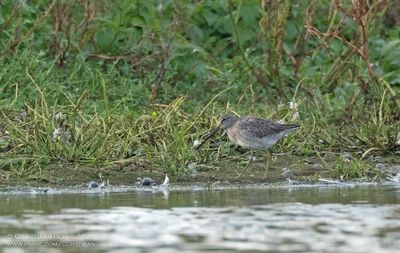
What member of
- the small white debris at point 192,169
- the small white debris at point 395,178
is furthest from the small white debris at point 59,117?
the small white debris at point 395,178

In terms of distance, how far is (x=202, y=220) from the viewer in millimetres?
9102

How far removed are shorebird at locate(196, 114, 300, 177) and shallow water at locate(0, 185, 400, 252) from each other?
0.83 m

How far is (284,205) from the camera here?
9945mm

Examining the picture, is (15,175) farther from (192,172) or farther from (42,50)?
(42,50)

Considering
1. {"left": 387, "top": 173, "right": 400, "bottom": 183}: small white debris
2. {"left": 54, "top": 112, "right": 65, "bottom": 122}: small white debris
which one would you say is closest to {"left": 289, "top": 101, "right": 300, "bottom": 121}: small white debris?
{"left": 387, "top": 173, "right": 400, "bottom": 183}: small white debris

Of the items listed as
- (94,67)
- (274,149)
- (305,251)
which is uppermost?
(94,67)

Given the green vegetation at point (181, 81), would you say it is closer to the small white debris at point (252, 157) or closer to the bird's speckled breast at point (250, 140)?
the small white debris at point (252, 157)

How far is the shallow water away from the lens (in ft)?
26.5

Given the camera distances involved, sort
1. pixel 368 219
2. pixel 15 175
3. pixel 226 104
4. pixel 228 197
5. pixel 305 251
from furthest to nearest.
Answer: pixel 226 104, pixel 15 175, pixel 228 197, pixel 368 219, pixel 305 251

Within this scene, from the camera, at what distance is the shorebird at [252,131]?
39.7ft

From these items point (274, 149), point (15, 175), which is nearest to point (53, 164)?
point (15, 175)

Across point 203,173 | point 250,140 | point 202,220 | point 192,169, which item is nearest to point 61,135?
point 192,169

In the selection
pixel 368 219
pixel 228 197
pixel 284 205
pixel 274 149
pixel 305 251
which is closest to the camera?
pixel 305 251

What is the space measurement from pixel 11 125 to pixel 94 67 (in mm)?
2786
